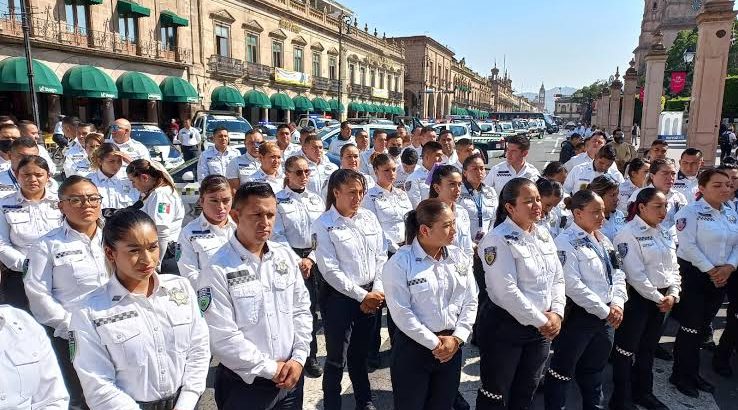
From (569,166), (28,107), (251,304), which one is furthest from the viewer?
(28,107)

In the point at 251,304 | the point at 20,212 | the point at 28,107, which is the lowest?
the point at 251,304

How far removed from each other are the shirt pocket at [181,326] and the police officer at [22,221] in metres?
2.25

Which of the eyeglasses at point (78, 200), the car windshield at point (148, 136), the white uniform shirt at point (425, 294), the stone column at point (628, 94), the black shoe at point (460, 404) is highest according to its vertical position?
the stone column at point (628, 94)

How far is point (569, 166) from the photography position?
814cm

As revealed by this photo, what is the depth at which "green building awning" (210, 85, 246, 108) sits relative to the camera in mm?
30516

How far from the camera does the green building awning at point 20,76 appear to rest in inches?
744

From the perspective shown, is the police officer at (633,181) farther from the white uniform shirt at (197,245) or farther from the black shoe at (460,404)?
the white uniform shirt at (197,245)

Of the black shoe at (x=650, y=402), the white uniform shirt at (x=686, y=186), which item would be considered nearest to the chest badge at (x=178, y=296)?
the black shoe at (x=650, y=402)

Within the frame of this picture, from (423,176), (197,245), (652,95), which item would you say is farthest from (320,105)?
(197,245)

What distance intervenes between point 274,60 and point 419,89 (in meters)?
34.7

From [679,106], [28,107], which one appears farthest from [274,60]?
[679,106]

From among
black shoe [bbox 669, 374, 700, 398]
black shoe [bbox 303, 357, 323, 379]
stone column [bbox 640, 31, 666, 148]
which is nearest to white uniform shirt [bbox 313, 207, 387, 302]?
black shoe [bbox 303, 357, 323, 379]

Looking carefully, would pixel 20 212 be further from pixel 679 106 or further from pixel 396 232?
pixel 679 106

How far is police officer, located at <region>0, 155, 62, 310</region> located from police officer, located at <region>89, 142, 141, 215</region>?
940 millimetres
